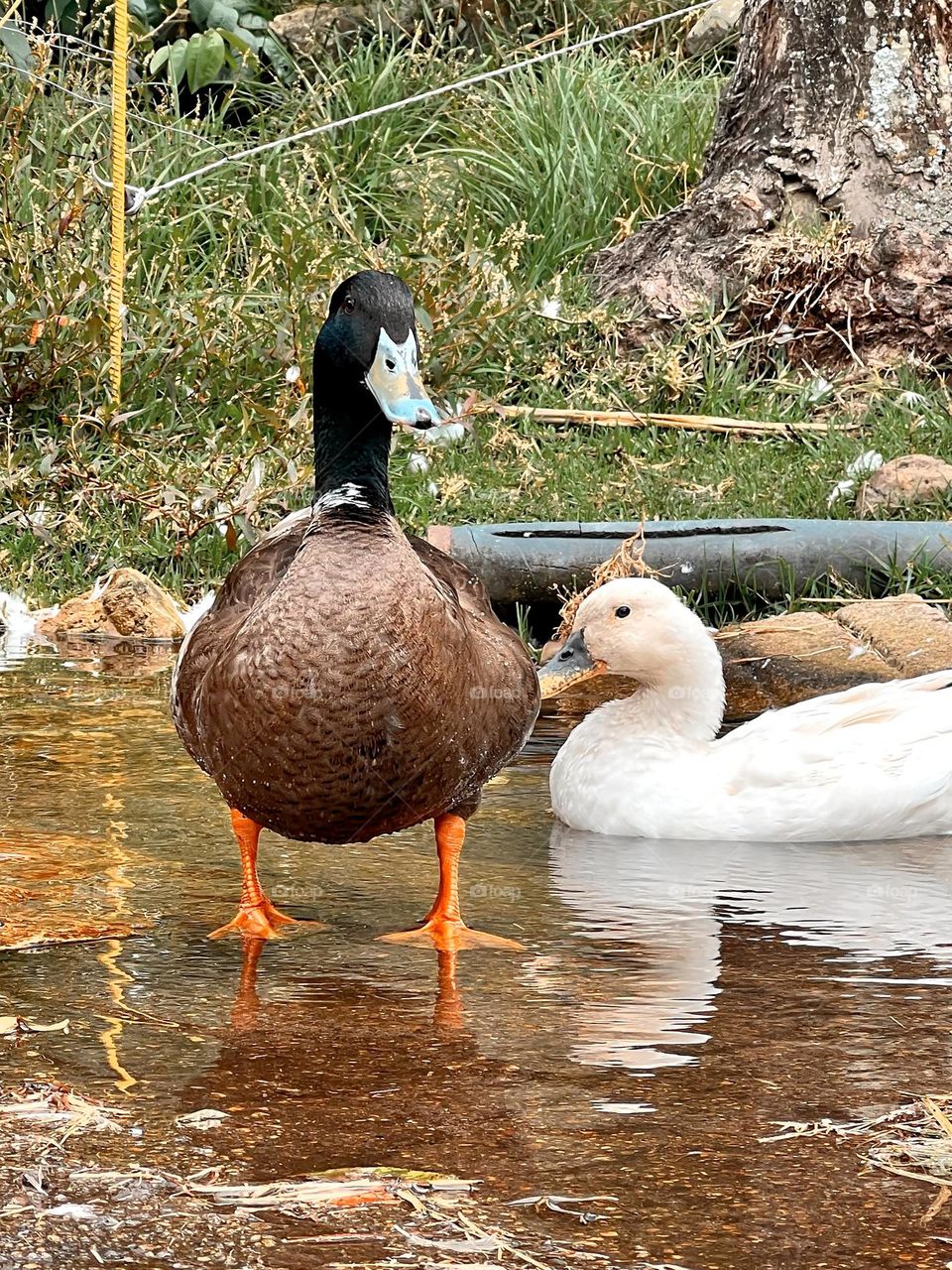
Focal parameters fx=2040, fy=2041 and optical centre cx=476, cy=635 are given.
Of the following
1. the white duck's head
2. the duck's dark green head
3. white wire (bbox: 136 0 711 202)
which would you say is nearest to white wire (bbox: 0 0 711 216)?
white wire (bbox: 136 0 711 202)

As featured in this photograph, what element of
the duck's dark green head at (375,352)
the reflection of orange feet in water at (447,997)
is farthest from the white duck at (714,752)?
the duck's dark green head at (375,352)

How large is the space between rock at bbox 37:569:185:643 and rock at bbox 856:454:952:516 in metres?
2.54

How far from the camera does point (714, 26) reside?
13.3m

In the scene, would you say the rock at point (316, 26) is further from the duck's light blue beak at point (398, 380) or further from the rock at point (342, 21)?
the duck's light blue beak at point (398, 380)

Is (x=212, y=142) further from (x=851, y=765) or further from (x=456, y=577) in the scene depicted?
(x=456, y=577)

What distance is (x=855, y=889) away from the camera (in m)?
4.36

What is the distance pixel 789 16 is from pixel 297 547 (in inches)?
266

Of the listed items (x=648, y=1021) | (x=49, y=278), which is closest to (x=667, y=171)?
(x=49, y=278)

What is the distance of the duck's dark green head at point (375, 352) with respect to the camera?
3.68 m

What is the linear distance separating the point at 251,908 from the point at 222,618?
567mm

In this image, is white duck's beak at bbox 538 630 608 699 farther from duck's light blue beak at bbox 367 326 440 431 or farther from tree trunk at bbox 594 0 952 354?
tree trunk at bbox 594 0 952 354

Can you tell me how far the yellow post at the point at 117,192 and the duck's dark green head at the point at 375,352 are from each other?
13.7ft

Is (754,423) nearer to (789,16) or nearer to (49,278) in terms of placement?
(789,16)

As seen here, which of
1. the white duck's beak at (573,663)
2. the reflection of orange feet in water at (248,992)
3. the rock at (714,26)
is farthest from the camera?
the rock at (714,26)
